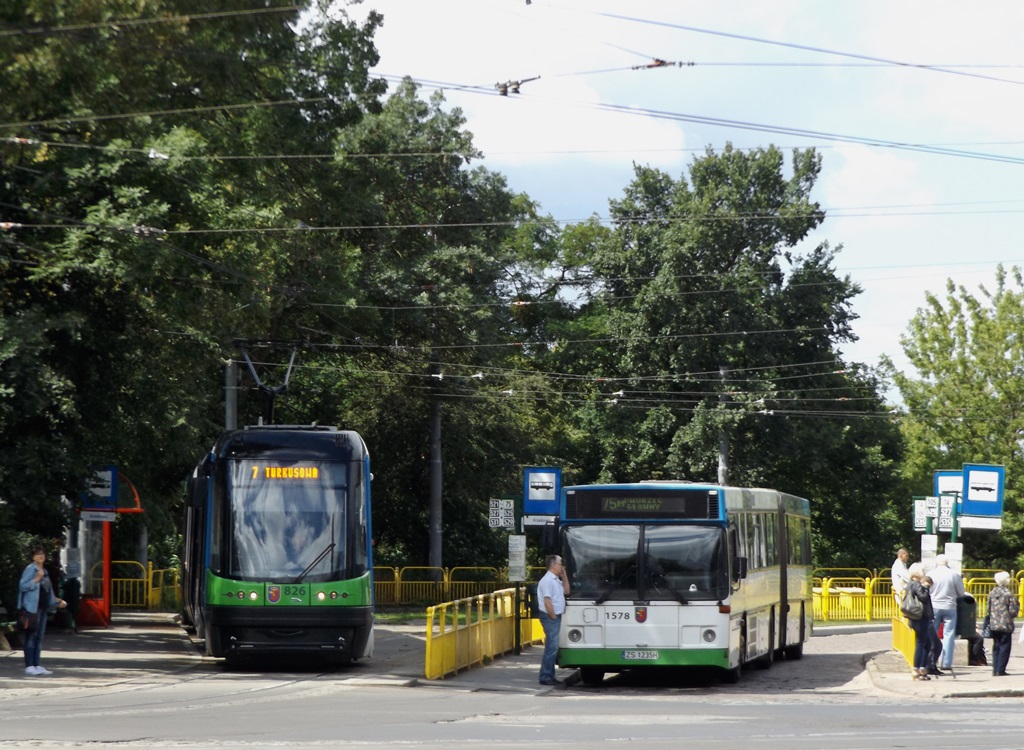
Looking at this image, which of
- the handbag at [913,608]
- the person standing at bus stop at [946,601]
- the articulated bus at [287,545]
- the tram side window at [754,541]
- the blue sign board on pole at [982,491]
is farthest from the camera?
the blue sign board on pole at [982,491]

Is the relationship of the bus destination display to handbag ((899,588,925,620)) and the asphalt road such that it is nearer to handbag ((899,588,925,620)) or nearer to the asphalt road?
the asphalt road

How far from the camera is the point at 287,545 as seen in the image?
21125 mm

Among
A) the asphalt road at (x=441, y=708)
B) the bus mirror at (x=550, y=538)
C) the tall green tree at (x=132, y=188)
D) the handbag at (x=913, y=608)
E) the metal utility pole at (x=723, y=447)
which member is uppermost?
the tall green tree at (x=132, y=188)

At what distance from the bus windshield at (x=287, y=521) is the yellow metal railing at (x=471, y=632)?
63.9 inches

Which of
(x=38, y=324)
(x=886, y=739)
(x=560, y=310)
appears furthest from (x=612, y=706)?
(x=560, y=310)

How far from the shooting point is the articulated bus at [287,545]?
20.8 meters

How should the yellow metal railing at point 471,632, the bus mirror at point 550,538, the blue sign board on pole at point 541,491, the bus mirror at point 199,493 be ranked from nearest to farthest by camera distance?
the bus mirror at point 550,538
the yellow metal railing at point 471,632
the bus mirror at point 199,493
the blue sign board on pole at point 541,491

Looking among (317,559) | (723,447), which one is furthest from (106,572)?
(723,447)

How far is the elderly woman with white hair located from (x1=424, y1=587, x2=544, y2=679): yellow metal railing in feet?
24.1

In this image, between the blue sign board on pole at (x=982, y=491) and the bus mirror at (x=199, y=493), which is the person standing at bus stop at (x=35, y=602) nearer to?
the bus mirror at (x=199, y=493)

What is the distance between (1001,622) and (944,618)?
45.5 inches

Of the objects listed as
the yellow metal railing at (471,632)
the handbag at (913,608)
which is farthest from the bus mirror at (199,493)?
the handbag at (913,608)

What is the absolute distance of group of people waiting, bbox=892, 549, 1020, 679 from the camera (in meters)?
21.8

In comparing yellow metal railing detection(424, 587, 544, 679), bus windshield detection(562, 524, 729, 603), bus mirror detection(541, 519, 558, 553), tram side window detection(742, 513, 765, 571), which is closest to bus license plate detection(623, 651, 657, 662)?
bus windshield detection(562, 524, 729, 603)
